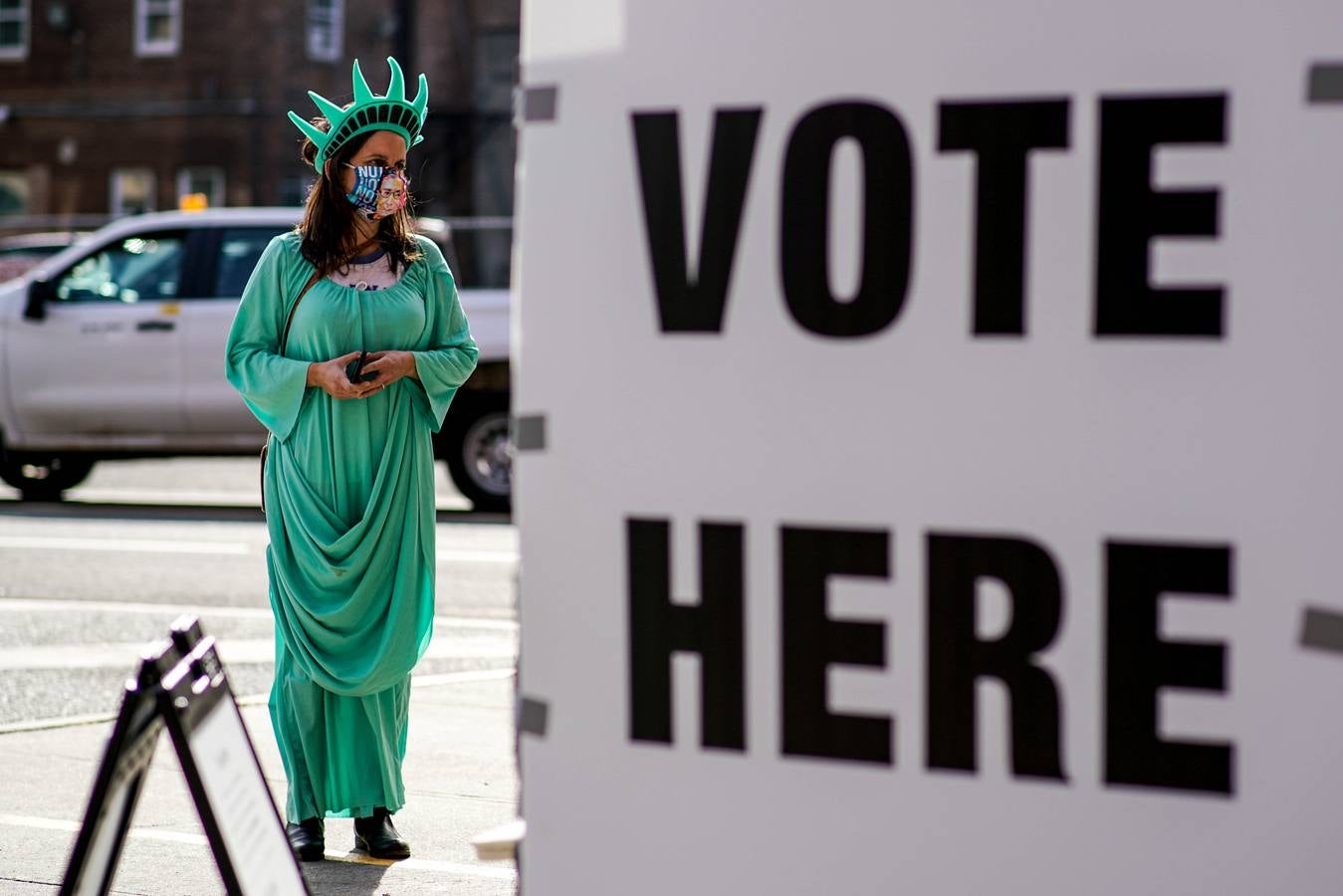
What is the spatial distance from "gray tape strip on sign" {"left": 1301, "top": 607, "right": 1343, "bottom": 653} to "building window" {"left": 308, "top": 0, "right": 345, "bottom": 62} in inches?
1293

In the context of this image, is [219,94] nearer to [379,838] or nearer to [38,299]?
[38,299]

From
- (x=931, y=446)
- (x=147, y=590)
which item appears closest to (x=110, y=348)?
(x=147, y=590)

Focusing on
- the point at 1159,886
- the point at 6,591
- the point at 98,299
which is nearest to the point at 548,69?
the point at 1159,886

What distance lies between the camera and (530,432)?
2143 millimetres

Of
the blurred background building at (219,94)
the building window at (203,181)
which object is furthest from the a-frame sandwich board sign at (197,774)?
the building window at (203,181)

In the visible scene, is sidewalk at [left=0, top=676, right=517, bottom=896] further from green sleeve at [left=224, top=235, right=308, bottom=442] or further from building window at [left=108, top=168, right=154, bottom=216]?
building window at [left=108, top=168, right=154, bottom=216]

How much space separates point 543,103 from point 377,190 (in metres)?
2.61

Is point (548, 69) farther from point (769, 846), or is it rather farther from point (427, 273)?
point (427, 273)

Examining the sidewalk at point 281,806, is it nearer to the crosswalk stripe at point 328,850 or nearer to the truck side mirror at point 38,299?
the crosswalk stripe at point 328,850

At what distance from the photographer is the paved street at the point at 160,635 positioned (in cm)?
494

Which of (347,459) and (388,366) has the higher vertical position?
(388,366)

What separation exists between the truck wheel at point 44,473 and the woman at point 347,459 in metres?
10.3

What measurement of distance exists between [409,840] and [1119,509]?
11.1 feet

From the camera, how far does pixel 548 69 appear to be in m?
2.12
